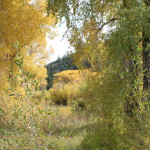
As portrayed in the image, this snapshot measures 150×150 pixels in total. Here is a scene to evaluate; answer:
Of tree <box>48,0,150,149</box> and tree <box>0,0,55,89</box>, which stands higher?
tree <box>0,0,55,89</box>

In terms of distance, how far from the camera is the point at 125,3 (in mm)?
4934

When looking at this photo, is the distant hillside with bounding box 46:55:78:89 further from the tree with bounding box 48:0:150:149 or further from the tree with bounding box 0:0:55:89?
the tree with bounding box 48:0:150:149

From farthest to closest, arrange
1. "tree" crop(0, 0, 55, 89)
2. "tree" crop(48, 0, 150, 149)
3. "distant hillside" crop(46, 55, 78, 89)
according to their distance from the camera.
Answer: "distant hillside" crop(46, 55, 78, 89), "tree" crop(0, 0, 55, 89), "tree" crop(48, 0, 150, 149)

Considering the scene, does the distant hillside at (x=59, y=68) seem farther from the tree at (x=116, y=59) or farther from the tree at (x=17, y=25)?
the tree at (x=116, y=59)

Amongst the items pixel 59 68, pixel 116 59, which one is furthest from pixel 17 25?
pixel 59 68

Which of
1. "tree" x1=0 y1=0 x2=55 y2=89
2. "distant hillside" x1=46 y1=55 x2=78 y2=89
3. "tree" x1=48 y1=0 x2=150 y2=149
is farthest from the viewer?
"distant hillside" x1=46 y1=55 x2=78 y2=89

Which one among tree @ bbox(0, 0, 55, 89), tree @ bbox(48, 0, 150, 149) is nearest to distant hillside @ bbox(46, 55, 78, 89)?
tree @ bbox(0, 0, 55, 89)

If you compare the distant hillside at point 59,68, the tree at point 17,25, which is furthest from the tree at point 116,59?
the distant hillside at point 59,68

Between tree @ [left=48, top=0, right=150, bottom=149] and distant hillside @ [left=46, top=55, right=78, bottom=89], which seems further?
distant hillside @ [left=46, top=55, right=78, bottom=89]

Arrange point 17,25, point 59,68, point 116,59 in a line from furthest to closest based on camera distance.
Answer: point 59,68 < point 17,25 < point 116,59

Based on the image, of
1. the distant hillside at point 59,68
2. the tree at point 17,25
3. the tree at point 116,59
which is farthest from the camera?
the distant hillside at point 59,68

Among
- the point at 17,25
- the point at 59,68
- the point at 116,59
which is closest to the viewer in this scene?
the point at 116,59

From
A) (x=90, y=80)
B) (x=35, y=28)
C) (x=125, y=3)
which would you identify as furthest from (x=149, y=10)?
(x=35, y=28)

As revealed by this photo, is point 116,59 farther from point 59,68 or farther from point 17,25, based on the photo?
point 59,68
